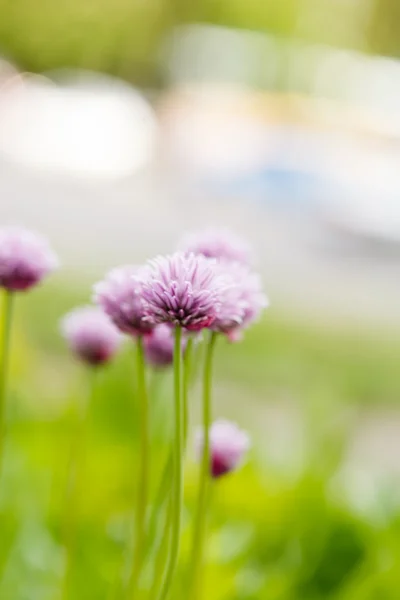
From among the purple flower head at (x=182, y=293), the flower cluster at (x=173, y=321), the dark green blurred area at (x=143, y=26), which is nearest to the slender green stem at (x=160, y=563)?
the flower cluster at (x=173, y=321)

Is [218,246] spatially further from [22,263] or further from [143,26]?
[143,26]

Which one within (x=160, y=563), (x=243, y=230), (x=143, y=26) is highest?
(x=143, y=26)

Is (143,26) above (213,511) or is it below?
above

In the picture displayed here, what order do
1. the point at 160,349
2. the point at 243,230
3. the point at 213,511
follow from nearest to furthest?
1. the point at 160,349
2. the point at 213,511
3. the point at 243,230

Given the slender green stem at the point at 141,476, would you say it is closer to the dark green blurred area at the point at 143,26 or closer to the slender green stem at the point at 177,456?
the slender green stem at the point at 177,456

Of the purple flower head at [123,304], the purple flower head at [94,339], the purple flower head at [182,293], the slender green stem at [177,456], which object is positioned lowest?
the slender green stem at [177,456]

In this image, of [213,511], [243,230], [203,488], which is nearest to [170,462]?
[203,488]
